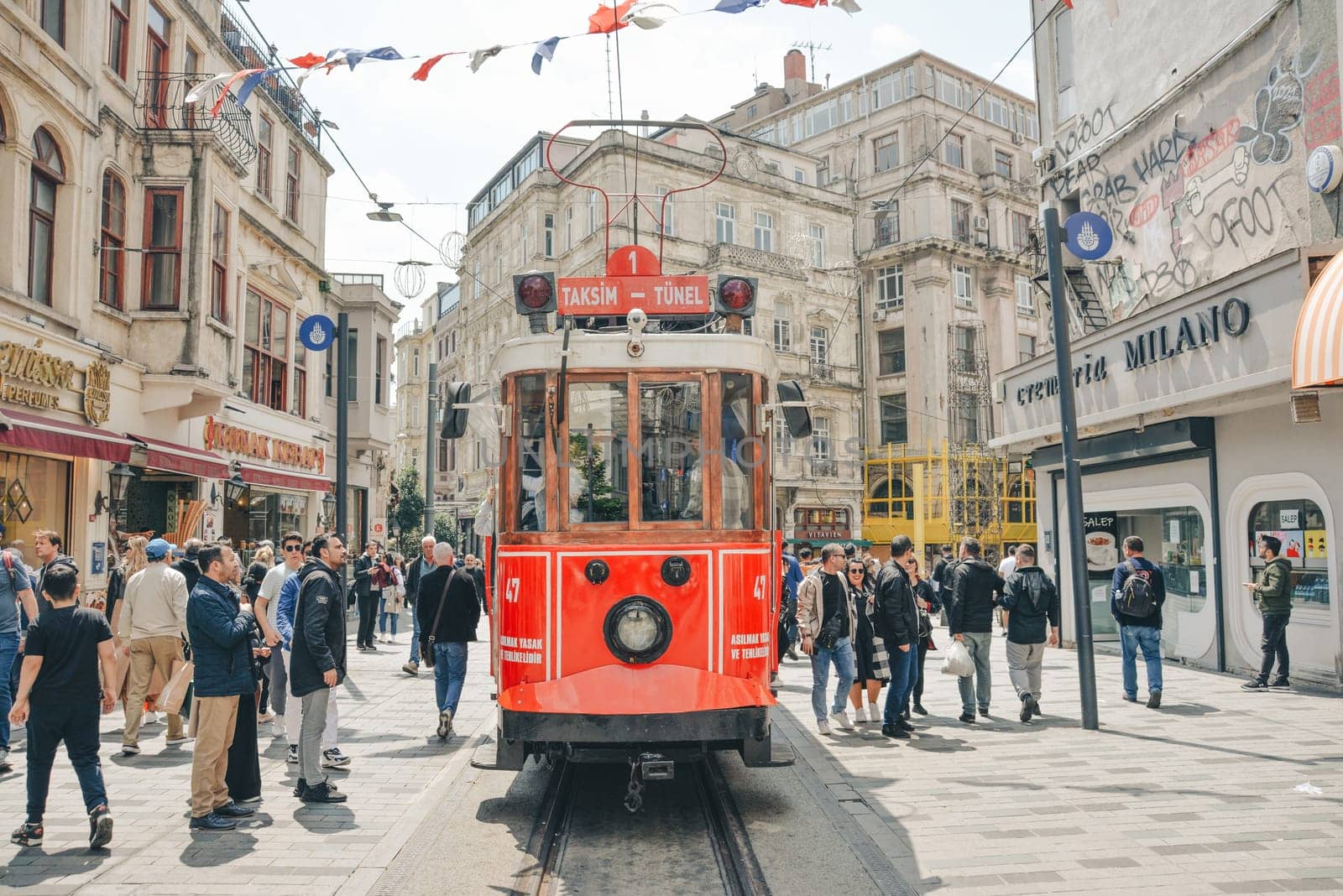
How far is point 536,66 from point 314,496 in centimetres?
1833

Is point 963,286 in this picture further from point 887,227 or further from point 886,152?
point 886,152

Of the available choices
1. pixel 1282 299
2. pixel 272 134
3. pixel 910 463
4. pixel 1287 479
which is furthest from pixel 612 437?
pixel 910 463

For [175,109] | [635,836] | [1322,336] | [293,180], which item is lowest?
[635,836]

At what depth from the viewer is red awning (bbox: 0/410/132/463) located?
11.1m

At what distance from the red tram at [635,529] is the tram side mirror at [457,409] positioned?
22mm

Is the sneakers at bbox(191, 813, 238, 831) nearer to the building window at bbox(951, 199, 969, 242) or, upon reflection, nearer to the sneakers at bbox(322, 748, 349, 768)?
the sneakers at bbox(322, 748, 349, 768)

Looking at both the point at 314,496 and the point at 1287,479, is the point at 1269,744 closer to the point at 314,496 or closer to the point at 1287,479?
the point at 1287,479

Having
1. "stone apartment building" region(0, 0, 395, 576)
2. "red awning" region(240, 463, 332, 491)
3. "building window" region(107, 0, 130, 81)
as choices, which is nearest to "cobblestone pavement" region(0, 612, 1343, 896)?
"stone apartment building" region(0, 0, 395, 576)

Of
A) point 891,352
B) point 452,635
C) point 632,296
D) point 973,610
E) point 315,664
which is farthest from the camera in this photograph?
point 891,352

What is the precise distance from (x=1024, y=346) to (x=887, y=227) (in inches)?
333

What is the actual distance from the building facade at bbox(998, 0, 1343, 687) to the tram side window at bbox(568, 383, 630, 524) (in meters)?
6.80

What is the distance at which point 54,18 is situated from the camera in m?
13.8

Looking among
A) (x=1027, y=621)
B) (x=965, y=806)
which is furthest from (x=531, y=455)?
(x=1027, y=621)

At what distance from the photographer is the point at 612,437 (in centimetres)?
703
